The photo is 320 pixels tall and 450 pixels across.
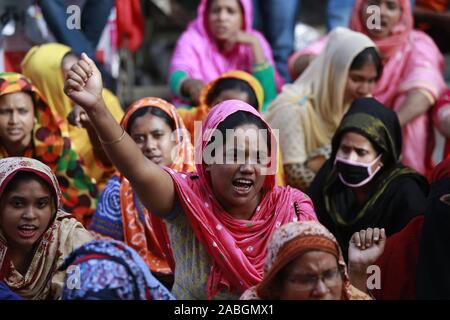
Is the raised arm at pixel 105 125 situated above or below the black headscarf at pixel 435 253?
above

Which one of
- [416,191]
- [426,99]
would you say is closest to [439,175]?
[416,191]

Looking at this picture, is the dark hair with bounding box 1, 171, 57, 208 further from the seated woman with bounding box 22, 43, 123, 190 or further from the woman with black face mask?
the seated woman with bounding box 22, 43, 123, 190

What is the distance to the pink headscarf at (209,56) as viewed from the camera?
7070 mm

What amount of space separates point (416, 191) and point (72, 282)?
83.8 inches

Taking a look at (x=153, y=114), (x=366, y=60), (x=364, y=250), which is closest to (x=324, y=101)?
(x=366, y=60)

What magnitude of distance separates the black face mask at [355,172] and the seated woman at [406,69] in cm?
111

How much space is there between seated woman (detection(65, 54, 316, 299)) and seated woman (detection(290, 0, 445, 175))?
2144 mm

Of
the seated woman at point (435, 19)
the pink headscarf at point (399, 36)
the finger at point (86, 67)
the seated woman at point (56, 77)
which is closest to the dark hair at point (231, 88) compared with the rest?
the seated woman at point (56, 77)

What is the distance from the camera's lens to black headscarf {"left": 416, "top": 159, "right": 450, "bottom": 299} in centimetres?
421

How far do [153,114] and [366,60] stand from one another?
137 cm

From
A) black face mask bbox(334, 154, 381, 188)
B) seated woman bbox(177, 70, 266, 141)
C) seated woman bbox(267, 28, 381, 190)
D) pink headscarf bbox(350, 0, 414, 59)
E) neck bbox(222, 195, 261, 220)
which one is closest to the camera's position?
neck bbox(222, 195, 261, 220)

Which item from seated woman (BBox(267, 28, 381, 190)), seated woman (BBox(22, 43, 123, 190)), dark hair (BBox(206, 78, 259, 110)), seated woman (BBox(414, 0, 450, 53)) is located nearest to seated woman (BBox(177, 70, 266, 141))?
dark hair (BBox(206, 78, 259, 110))

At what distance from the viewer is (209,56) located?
7.17 meters
